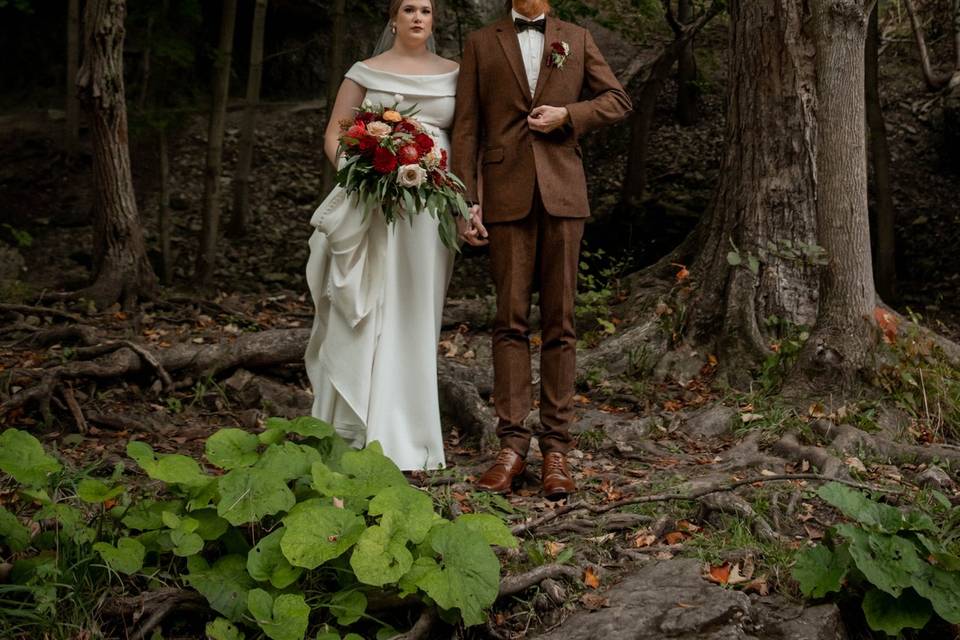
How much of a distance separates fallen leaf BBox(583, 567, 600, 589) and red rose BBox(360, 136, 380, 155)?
86.4 inches

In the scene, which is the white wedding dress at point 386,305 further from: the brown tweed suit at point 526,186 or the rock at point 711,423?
the rock at point 711,423

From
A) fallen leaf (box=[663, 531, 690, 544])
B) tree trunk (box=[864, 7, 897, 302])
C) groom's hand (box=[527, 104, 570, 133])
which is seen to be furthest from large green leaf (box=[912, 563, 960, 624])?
tree trunk (box=[864, 7, 897, 302])

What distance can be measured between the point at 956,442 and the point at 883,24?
1078 centimetres

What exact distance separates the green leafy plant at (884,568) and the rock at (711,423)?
2380 millimetres

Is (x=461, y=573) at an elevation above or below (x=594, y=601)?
above

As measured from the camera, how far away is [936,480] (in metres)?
4.96

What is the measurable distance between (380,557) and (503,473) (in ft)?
4.79

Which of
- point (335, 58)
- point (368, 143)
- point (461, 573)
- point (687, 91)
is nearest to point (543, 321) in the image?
point (368, 143)

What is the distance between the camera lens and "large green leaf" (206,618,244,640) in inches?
138

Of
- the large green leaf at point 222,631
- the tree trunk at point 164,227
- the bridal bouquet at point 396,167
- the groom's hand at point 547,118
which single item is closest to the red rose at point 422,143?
the bridal bouquet at point 396,167

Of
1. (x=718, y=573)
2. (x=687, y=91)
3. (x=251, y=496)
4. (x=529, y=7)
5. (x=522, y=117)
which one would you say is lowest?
(x=718, y=573)

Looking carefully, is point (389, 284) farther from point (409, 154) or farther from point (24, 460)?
point (24, 460)

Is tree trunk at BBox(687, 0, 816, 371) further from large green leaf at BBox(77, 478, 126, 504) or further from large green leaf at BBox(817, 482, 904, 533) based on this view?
large green leaf at BBox(77, 478, 126, 504)

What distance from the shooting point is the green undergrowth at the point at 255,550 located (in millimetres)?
3521
